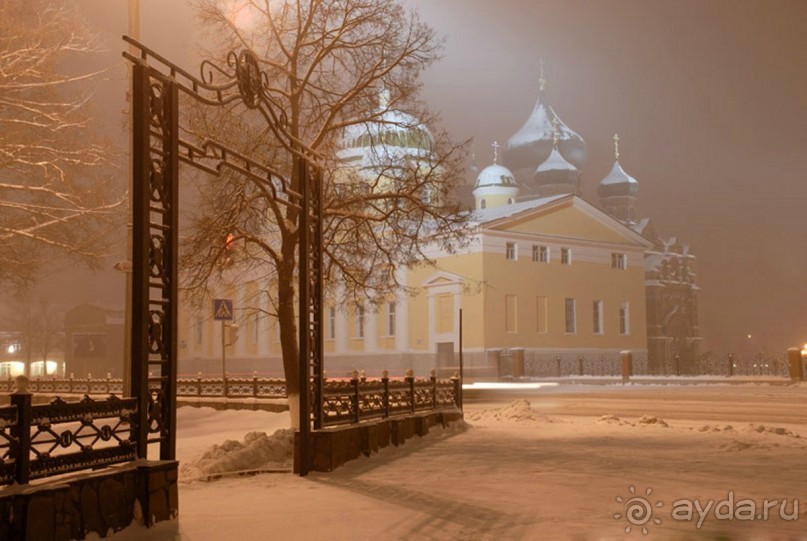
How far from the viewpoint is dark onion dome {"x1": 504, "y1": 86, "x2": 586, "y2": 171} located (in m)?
83.6

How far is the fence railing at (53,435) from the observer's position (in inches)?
284

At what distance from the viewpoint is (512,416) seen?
905 inches

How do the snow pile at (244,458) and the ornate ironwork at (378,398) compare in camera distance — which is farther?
the ornate ironwork at (378,398)

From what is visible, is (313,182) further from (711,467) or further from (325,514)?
(711,467)

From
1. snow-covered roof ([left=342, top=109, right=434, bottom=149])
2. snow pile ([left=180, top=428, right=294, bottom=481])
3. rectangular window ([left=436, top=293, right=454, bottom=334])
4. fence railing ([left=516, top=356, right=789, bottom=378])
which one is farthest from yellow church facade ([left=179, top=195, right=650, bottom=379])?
snow pile ([left=180, top=428, right=294, bottom=481])

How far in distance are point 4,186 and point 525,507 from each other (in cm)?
1500

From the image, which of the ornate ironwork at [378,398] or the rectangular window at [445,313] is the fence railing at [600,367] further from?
the ornate ironwork at [378,398]

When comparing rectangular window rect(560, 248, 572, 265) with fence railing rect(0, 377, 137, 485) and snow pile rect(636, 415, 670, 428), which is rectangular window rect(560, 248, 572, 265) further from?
fence railing rect(0, 377, 137, 485)

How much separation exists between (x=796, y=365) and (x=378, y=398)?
95.5 feet

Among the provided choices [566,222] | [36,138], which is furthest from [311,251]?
[566,222]

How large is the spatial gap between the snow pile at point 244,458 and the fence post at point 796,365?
3068 cm

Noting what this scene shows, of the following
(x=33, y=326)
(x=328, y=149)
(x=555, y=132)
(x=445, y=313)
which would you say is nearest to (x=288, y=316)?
(x=328, y=149)

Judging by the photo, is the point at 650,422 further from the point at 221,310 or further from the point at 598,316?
the point at 598,316

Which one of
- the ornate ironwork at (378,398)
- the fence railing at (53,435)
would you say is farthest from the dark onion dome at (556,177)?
the fence railing at (53,435)
